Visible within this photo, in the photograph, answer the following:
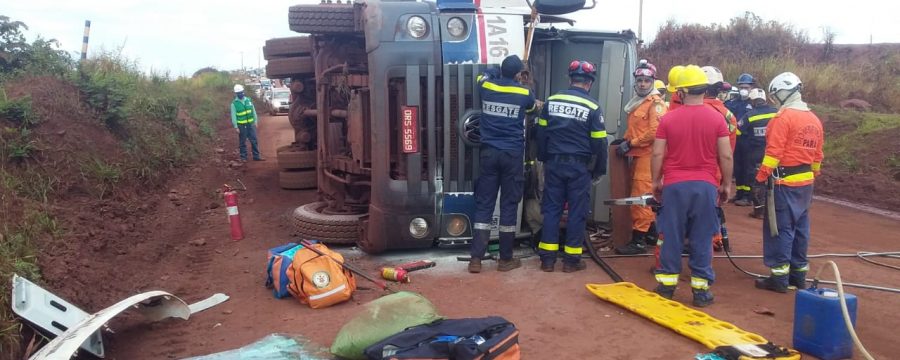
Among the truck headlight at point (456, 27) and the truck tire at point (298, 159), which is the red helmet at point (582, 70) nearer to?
the truck headlight at point (456, 27)

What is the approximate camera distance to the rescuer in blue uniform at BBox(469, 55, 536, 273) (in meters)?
5.48

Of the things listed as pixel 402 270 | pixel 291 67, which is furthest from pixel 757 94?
pixel 291 67

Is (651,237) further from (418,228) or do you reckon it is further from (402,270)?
(402,270)

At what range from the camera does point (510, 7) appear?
586 cm

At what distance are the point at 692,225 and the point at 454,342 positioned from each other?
2.37 m

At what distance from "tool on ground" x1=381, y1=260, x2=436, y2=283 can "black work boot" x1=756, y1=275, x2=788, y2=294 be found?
9.05 feet

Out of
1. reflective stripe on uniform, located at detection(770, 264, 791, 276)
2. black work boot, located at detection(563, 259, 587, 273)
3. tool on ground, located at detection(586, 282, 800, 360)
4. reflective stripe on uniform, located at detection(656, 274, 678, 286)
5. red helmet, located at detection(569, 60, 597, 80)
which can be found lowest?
black work boot, located at detection(563, 259, 587, 273)

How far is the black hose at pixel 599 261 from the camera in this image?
17.8ft

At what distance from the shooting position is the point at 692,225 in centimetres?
486

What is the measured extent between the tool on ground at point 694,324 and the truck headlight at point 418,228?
5.16ft

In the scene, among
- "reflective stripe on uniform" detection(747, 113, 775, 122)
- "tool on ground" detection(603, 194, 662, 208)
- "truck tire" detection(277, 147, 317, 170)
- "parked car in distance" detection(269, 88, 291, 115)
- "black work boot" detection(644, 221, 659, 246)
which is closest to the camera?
"tool on ground" detection(603, 194, 662, 208)

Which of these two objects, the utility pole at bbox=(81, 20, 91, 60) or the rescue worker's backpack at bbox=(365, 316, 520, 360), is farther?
the utility pole at bbox=(81, 20, 91, 60)

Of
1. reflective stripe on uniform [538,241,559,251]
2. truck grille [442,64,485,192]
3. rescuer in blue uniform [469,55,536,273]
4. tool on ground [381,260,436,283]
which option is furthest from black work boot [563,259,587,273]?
tool on ground [381,260,436,283]

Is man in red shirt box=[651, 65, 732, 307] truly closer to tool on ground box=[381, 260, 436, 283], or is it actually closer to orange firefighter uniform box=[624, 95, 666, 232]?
orange firefighter uniform box=[624, 95, 666, 232]
